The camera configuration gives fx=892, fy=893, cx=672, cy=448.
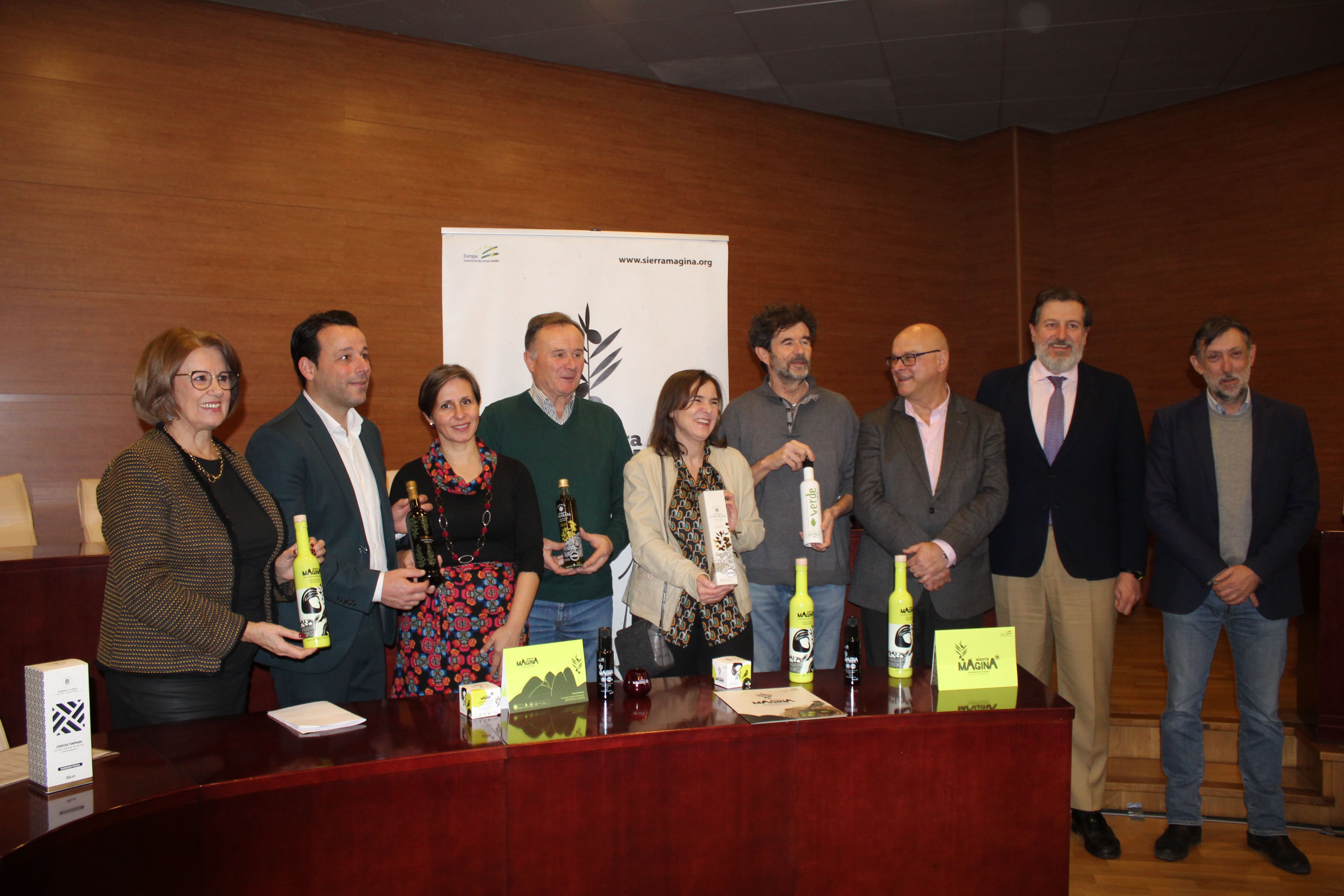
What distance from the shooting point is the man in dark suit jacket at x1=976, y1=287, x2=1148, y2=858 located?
3.15 metres

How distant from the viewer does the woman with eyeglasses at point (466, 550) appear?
2.60m

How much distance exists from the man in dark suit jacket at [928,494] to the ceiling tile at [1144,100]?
418cm

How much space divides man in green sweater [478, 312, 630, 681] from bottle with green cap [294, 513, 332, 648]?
96 cm

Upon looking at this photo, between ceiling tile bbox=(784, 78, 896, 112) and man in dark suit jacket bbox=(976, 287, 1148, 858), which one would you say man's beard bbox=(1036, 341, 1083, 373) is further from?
ceiling tile bbox=(784, 78, 896, 112)

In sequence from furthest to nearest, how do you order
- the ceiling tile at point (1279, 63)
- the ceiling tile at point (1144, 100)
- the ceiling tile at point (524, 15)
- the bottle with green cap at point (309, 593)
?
the ceiling tile at point (1144, 100) < the ceiling tile at point (1279, 63) < the ceiling tile at point (524, 15) < the bottle with green cap at point (309, 593)

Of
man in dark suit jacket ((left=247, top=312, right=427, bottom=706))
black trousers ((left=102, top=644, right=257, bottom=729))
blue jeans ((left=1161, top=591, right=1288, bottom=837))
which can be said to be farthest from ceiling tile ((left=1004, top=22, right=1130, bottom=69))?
black trousers ((left=102, top=644, right=257, bottom=729))

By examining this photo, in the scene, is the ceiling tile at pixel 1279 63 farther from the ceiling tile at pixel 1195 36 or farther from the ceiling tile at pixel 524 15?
the ceiling tile at pixel 524 15

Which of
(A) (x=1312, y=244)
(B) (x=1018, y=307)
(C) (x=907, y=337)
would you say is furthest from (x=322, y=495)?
(A) (x=1312, y=244)

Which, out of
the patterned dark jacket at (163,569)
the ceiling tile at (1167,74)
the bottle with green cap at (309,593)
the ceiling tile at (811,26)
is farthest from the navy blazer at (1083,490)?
the ceiling tile at (1167,74)

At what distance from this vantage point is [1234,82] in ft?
19.6

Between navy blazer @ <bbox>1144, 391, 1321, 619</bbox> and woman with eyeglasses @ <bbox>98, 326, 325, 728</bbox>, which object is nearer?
woman with eyeglasses @ <bbox>98, 326, 325, 728</bbox>

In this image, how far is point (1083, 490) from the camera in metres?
3.14

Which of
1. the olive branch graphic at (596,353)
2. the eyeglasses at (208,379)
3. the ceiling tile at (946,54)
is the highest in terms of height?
the ceiling tile at (946,54)

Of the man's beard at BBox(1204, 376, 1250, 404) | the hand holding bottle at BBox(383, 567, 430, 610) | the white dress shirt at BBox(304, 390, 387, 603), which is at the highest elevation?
the man's beard at BBox(1204, 376, 1250, 404)
